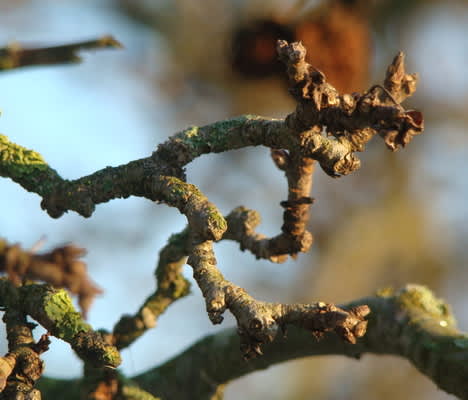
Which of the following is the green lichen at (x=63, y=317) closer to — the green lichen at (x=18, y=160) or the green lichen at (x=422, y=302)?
the green lichen at (x=18, y=160)

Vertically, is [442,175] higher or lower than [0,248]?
higher

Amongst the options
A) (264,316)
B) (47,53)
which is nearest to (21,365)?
(264,316)

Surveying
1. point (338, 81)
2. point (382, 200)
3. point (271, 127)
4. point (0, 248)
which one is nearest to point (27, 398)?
point (0, 248)

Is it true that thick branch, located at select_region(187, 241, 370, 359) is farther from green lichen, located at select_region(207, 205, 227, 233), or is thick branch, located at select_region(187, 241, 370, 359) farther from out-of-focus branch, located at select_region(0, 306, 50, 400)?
out-of-focus branch, located at select_region(0, 306, 50, 400)

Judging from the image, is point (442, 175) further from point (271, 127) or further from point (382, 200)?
point (271, 127)

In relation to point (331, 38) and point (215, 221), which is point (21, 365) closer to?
point (215, 221)

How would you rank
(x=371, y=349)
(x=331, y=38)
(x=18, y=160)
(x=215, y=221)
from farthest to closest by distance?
(x=331, y=38) < (x=371, y=349) < (x=18, y=160) < (x=215, y=221)

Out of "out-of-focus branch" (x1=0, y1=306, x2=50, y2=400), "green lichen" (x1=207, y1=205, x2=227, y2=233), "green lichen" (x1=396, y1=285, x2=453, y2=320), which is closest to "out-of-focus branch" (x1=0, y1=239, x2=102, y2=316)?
"out-of-focus branch" (x1=0, y1=306, x2=50, y2=400)
